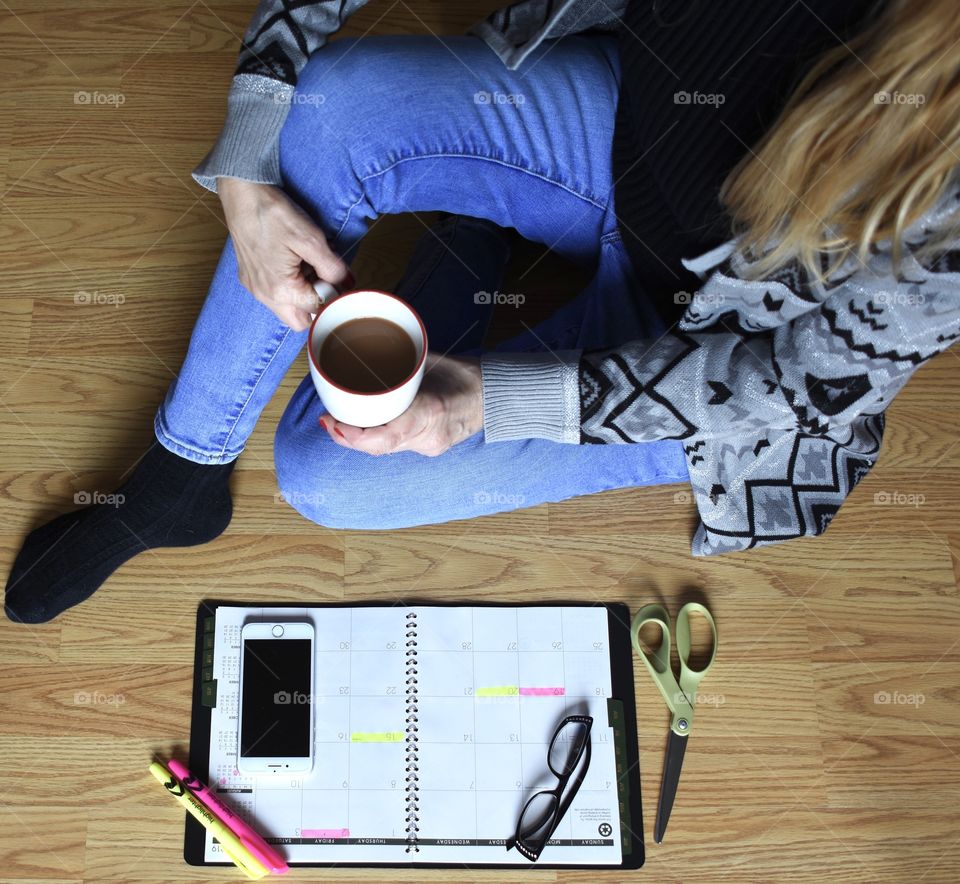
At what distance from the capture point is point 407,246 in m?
1.11

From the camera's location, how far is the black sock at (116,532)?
885 mm

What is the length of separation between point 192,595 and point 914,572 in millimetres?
893

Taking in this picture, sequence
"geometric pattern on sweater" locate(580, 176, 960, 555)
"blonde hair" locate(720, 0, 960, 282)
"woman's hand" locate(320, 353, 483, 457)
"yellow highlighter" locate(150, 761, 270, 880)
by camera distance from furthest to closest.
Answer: "yellow highlighter" locate(150, 761, 270, 880) → "woman's hand" locate(320, 353, 483, 457) → "geometric pattern on sweater" locate(580, 176, 960, 555) → "blonde hair" locate(720, 0, 960, 282)

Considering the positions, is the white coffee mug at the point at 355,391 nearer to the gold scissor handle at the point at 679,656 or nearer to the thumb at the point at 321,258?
the thumb at the point at 321,258

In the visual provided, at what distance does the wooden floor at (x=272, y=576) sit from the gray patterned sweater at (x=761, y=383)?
239 mm

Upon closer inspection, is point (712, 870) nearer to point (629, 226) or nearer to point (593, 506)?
point (593, 506)

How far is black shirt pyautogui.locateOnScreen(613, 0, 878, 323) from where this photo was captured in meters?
0.61

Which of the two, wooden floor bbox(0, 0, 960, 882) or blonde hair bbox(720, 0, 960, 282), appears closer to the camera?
blonde hair bbox(720, 0, 960, 282)

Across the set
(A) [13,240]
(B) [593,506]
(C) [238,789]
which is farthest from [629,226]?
(A) [13,240]

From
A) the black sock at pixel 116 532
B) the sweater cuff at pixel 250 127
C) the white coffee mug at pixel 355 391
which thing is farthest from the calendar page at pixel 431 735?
the sweater cuff at pixel 250 127

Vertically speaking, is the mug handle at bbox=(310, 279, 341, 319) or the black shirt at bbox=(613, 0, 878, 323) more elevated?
the black shirt at bbox=(613, 0, 878, 323)

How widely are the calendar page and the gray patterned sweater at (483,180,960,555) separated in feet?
0.85

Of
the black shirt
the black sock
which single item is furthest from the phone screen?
the black shirt

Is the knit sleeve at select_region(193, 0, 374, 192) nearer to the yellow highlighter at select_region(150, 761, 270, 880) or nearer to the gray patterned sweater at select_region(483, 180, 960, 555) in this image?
the gray patterned sweater at select_region(483, 180, 960, 555)
